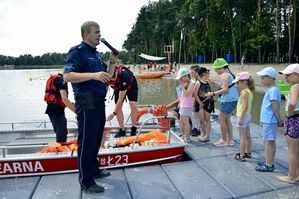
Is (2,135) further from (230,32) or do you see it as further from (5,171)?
(230,32)

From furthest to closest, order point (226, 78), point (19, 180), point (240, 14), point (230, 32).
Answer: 1. point (230, 32)
2. point (240, 14)
3. point (226, 78)
4. point (19, 180)

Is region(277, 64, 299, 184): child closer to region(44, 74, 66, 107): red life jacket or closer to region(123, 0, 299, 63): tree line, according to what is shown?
region(44, 74, 66, 107): red life jacket

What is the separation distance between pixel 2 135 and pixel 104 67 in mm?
3889

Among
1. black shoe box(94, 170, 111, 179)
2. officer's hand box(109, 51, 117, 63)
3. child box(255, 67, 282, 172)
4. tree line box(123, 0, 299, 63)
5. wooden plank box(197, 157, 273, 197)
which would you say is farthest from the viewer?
tree line box(123, 0, 299, 63)

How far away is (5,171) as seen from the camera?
398 centimetres

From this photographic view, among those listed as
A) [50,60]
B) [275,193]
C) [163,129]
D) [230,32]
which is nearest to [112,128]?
[163,129]

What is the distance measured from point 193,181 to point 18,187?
2.26 m

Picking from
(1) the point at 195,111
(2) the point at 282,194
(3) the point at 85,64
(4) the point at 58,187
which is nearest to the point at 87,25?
(3) the point at 85,64

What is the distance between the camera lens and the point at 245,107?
14.3 ft

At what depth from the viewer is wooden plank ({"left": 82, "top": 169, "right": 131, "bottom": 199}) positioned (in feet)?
11.2

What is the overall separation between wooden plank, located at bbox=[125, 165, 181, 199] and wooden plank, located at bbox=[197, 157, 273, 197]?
68 cm

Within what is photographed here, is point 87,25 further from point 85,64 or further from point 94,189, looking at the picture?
point 94,189

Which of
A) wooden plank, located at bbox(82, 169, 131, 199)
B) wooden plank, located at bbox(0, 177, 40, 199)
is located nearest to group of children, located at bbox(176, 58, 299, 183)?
wooden plank, located at bbox(82, 169, 131, 199)

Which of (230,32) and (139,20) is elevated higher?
(139,20)
